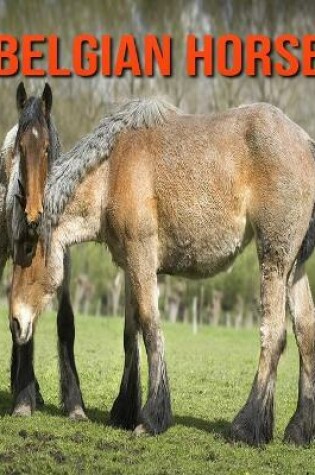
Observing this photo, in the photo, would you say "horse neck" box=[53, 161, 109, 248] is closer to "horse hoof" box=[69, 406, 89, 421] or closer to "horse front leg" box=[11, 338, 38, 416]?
"horse front leg" box=[11, 338, 38, 416]

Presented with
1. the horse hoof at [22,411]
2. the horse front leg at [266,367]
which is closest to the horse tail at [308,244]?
the horse front leg at [266,367]

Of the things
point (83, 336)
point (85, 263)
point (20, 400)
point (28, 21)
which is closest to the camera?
point (20, 400)

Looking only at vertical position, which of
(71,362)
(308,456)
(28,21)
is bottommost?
(308,456)

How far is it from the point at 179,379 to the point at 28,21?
29.9m

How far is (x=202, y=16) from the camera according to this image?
43.0m

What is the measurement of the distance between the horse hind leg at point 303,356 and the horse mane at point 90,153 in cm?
248

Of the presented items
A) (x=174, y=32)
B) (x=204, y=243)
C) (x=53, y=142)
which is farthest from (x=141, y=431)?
(x=174, y=32)

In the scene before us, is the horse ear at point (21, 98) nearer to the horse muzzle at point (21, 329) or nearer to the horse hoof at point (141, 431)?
the horse muzzle at point (21, 329)

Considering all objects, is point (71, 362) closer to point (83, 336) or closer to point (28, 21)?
point (83, 336)

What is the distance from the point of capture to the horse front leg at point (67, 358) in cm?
1022

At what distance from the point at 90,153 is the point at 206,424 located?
359 centimetres

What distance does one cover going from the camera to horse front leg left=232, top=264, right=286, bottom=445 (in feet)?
28.8

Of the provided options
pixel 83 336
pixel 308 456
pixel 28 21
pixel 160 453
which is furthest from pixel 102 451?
pixel 28 21

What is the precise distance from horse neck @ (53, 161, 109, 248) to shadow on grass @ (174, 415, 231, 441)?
253 centimetres
